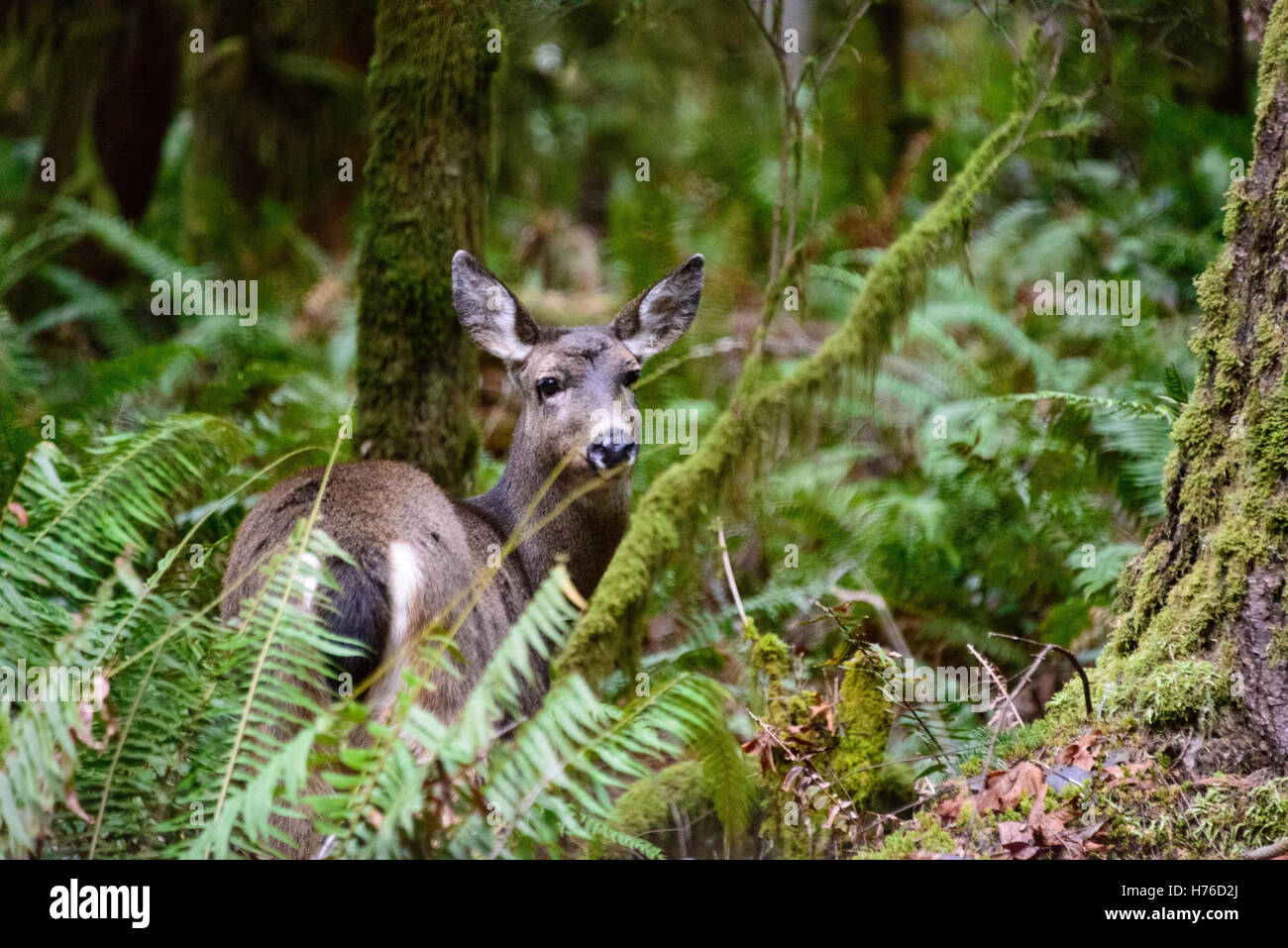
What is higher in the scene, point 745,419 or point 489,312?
point 489,312

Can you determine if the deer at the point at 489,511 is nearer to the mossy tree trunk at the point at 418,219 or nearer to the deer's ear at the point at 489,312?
the deer's ear at the point at 489,312

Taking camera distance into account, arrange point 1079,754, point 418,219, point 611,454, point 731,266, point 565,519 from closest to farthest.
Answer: point 1079,754, point 611,454, point 565,519, point 418,219, point 731,266

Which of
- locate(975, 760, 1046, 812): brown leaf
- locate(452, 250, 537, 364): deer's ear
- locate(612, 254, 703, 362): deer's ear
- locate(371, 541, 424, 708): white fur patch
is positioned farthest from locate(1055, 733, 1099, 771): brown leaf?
locate(452, 250, 537, 364): deer's ear

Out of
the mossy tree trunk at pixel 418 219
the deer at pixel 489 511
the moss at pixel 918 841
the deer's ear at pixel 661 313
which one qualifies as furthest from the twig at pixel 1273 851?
the mossy tree trunk at pixel 418 219

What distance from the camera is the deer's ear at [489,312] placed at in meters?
5.68

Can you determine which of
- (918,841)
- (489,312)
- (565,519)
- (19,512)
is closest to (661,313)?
(489,312)

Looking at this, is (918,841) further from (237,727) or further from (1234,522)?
(237,727)

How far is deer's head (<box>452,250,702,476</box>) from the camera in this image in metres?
5.63

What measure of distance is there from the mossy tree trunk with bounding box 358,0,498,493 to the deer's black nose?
1.22 metres

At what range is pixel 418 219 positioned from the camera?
6281mm

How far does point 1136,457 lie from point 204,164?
9.61m

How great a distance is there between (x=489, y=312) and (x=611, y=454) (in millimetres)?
972
